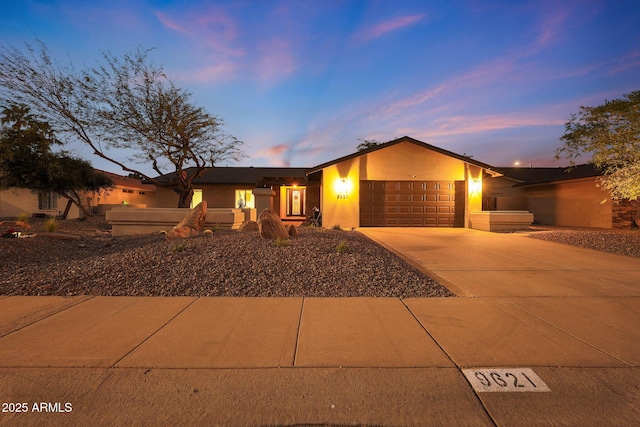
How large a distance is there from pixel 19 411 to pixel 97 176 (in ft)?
69.2

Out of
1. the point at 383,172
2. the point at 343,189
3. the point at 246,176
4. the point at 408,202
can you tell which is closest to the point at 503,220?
the point at 408,202

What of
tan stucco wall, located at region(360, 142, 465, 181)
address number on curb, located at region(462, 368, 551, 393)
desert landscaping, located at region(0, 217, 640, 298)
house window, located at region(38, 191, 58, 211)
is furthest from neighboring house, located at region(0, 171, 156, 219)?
address number on curb, located at region(462, 368, 551, 393)

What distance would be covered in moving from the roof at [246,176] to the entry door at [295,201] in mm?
1345

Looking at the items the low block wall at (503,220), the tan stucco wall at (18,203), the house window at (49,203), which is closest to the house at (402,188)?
the low block wall at (503,220)

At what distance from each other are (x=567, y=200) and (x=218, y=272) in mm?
22717

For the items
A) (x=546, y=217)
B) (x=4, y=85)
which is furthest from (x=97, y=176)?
(x=546, y=217)

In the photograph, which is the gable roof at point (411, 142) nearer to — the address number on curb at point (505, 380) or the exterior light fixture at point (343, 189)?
the exterior light fixture at point (343, 189)

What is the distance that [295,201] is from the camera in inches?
1025

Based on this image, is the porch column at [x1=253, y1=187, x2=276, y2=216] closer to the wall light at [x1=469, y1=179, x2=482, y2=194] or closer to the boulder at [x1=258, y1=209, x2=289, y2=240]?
the boulder at [x1=258, y1=209, x2=289, y2=240]

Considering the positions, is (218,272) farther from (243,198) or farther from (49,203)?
(49,203)

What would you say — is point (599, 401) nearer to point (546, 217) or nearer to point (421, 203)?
point (421, 203)

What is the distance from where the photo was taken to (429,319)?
A: 13.2ft

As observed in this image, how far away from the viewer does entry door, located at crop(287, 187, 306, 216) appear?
83.2ft

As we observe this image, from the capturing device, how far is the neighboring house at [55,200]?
70.0ft
